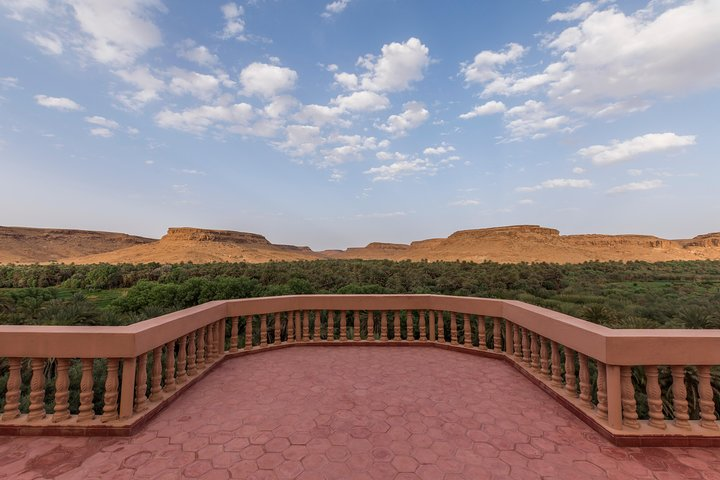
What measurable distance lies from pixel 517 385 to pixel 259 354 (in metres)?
4.34

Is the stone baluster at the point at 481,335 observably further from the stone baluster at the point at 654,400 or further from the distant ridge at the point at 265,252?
the distant ridge at the point at 265,252

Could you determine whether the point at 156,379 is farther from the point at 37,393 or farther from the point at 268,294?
the point at 268,294

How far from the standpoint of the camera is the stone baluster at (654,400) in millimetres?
3229

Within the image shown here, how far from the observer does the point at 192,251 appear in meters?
81.9

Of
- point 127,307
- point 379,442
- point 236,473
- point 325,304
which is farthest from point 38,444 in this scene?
point 127,307

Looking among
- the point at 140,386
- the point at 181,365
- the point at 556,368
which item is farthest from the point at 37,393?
the point at 556,368

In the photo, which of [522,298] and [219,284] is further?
[219,284]

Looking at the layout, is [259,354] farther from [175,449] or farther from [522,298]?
[522,298]

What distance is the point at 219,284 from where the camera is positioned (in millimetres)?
16203

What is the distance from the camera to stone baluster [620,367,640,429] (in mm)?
3234

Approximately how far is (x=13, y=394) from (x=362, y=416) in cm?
361

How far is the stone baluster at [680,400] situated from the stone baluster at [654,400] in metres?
0.13

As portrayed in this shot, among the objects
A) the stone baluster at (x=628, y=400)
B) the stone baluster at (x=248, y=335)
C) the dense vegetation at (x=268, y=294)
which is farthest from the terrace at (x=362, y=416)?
the dense vegetation at (x=268, y=294)

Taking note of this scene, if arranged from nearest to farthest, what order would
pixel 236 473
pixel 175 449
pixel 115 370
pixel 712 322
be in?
pixel 236 473
pixel 175 449
pixel 115 370
pixel 712 322
